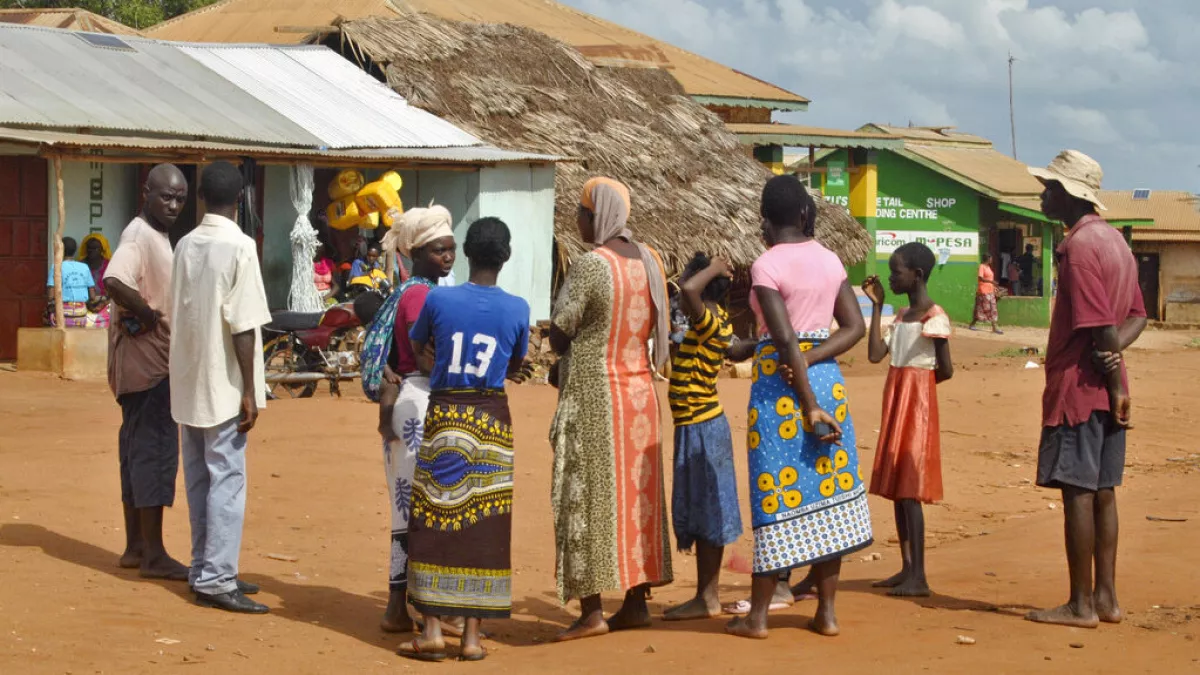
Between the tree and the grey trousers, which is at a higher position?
the tree

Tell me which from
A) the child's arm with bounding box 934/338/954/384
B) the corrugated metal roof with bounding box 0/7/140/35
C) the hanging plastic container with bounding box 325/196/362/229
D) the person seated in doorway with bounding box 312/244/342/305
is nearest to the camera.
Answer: the child's arm with bounding box 934/338/954/384

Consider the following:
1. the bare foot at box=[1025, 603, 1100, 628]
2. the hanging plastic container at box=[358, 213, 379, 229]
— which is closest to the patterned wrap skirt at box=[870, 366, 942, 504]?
the bare foot at box=[1025, 603, 1100, 628]

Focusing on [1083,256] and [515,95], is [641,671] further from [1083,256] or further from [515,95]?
[515,95]

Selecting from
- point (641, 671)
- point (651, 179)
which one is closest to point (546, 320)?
point (651, 179)

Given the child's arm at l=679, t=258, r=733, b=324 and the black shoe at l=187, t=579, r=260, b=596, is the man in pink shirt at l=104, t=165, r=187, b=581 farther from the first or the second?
the child's arm at l=679, t=258, r=733, b=324

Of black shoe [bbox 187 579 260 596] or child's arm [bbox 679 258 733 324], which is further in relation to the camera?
black shoe [bbox 187 579 260 596]

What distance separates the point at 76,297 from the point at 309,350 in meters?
2.45

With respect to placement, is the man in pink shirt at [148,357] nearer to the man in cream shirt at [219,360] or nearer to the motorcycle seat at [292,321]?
the man in cream shirt at [219,360]

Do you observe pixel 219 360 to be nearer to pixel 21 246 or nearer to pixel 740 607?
pixel 740 607

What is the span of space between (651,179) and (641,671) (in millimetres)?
15643

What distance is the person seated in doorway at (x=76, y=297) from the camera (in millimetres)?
15367

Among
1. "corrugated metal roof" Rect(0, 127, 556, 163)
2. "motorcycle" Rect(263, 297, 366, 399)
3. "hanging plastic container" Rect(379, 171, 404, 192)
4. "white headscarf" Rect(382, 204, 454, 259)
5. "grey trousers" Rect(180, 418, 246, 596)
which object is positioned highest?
"corrugated metal roof" Rect(0, 127, 556, 163)

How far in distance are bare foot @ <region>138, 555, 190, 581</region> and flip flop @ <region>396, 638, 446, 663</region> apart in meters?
1.45

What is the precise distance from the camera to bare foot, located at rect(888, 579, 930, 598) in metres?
6.76
